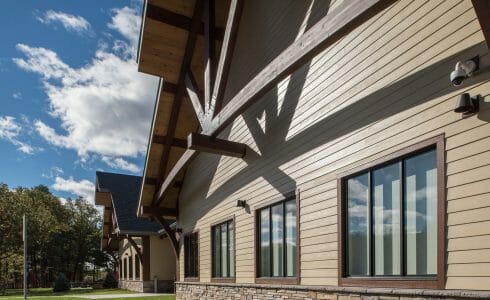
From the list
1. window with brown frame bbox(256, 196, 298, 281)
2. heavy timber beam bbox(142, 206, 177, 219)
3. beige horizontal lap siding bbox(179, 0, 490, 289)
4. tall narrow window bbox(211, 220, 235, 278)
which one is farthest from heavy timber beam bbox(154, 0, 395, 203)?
heavy timber beam bbox(142, 206, 177, 219)

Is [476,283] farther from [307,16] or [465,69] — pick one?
[307,16]

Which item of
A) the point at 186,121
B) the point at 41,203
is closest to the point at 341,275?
the point at 186,121

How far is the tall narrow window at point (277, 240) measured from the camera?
6828mm

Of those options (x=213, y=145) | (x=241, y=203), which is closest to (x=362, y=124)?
(x=213, y=145)

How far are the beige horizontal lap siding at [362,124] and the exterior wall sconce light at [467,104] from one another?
64 millimetres

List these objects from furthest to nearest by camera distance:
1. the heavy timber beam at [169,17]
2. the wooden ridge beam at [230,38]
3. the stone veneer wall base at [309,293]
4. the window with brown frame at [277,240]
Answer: the heavy timber beam at [169,17], the wooden ridge beam at [230,38], the window with brown frame at [277,240], the stone veneer wall base at [309,293]

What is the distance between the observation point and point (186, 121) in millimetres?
11430

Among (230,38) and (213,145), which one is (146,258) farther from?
(230,38)

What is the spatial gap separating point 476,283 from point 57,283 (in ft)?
106

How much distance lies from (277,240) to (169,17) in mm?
5342

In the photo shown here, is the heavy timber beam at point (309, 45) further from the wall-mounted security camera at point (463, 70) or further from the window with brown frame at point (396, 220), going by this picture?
the window with brown frame at point (396, 220)

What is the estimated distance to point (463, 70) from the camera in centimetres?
379

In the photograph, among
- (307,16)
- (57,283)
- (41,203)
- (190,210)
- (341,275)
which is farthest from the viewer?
(41,203)

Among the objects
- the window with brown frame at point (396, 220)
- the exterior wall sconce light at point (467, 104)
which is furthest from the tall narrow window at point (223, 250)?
the exterior wall sconce light at point (467, 104)
